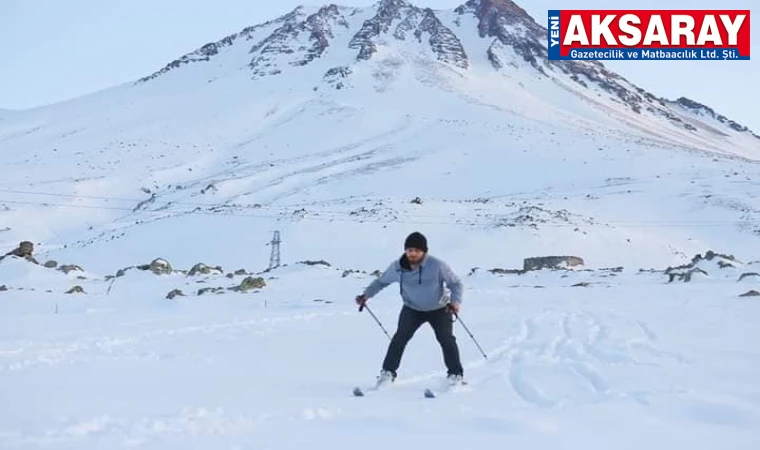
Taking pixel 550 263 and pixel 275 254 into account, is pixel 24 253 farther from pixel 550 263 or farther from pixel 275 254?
pixel 550 263

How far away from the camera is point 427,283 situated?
288 inches

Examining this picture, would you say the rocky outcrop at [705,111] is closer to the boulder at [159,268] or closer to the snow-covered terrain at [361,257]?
the snow-covered terrain at [361,257]

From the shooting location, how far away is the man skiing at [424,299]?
23.9 ft

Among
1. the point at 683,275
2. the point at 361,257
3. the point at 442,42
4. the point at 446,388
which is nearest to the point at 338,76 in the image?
the point at 442,42

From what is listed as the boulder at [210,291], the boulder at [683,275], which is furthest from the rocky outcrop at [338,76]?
the boulder at [210,291]

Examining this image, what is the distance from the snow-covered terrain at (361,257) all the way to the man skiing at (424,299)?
32 cm

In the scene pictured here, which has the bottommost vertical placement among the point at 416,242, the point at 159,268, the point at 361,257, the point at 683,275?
the point at 361,257

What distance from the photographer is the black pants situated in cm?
737

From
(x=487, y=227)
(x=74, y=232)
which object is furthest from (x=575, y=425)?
(x=74, y=232)

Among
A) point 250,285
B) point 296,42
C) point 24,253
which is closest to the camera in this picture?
point 250,285

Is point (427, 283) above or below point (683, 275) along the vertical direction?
above

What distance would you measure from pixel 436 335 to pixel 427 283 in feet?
1.77

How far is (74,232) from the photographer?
55.1 m

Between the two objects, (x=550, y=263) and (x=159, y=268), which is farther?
(x=550, y=263)
